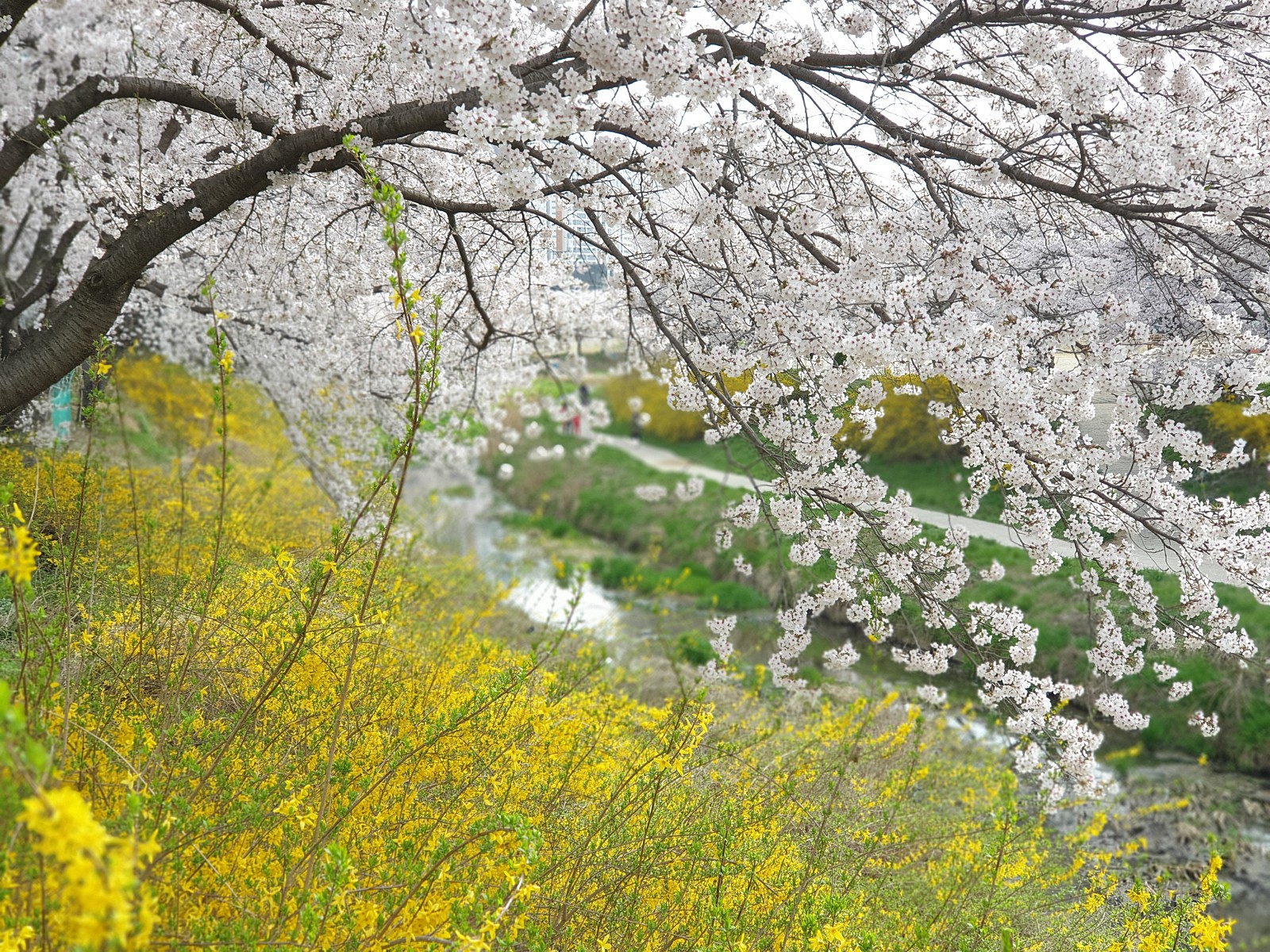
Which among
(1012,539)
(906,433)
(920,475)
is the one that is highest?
(906,433)

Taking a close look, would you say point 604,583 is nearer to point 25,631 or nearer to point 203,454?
point 203,454

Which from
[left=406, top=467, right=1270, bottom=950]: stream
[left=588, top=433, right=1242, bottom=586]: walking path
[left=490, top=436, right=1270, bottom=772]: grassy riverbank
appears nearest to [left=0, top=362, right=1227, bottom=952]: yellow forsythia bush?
[left=406, top=467, right=1270, bottom=950]: stream

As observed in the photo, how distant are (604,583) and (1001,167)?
35.9 feet

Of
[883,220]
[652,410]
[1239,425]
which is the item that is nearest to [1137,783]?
[1239,425]

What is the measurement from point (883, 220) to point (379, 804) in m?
2.72

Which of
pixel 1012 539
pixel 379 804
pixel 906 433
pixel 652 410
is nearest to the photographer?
pixel 379 804

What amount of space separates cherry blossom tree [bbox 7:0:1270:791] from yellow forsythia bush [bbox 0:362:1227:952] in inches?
32.0

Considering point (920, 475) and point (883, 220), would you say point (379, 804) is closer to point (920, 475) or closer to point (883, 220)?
point (883, 220)

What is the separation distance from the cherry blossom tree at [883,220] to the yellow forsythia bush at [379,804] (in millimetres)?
812

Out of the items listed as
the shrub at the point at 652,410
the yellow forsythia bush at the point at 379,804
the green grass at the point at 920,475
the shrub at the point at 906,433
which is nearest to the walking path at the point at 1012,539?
the green grass at the point at 920,475

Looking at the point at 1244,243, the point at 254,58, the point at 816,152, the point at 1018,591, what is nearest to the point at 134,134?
the point at 254,58

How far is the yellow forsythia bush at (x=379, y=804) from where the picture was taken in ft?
5.82

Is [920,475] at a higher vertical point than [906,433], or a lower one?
lower

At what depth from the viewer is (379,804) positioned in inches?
105
